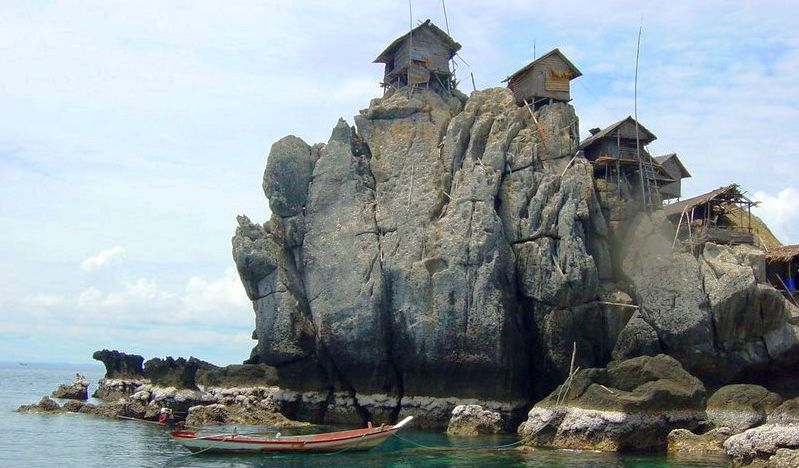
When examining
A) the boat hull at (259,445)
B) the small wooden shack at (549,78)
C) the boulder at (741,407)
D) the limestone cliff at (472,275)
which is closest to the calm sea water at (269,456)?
the boat hull at (259,445)

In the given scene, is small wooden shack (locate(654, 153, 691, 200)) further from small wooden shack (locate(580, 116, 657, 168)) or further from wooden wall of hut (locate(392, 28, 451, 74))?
wooden wall of hut (locate(392, 28, 451, 74))

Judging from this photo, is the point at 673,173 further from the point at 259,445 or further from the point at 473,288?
the point at 259,445

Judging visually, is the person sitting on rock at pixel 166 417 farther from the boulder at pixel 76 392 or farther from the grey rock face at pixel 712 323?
the boulder at pixel 76 392

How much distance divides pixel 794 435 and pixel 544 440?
10829mm

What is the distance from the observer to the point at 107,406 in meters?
53.4

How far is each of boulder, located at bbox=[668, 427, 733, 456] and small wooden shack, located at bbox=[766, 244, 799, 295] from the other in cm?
1742

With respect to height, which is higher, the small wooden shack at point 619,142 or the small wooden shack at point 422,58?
the small wooden shack at point 422,58

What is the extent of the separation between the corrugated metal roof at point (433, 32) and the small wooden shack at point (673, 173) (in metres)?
16.6

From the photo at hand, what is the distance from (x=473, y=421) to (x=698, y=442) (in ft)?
36.7

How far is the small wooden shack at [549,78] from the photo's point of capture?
52.0m

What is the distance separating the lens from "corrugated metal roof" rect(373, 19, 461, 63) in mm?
54531

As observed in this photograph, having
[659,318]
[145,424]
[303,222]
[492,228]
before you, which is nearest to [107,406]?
[145,424]

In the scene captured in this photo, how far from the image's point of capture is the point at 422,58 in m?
54.3

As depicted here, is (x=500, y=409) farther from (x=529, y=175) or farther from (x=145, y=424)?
(x=145, y=424)
